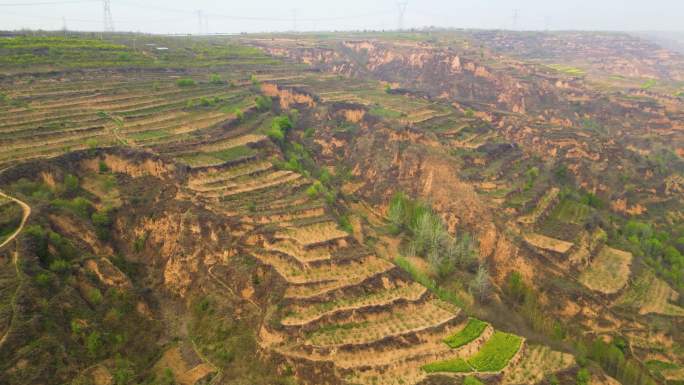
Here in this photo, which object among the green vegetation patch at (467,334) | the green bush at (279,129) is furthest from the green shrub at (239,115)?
the green vegetation patch at (467,334)

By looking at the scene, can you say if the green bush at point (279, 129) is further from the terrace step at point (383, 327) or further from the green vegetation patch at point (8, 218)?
the terrace step at point (383, 327)

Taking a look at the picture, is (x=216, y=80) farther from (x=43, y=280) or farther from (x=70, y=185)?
(x=43, y=280)

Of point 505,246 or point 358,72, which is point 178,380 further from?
point 358,72

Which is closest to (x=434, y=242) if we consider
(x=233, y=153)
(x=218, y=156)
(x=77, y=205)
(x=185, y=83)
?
(x=233, y=153)

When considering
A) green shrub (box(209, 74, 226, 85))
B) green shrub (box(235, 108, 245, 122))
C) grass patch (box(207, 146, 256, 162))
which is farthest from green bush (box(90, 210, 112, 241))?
green shrub (box(209, 74, 226, 85))

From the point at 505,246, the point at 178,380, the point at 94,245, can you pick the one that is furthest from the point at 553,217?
the point at 94,245

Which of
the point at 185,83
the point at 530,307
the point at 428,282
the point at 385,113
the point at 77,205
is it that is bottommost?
the point at 530,307
